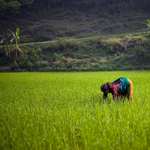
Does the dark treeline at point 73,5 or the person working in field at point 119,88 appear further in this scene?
the dark treeline at point 73,5

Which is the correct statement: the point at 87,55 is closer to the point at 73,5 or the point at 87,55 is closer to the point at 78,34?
the point at 78,34

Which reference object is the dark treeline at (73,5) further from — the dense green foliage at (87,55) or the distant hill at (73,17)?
the dense green foliage at (87,55)

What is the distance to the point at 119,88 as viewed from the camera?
9.82 ft

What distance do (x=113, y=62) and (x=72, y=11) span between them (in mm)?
21753

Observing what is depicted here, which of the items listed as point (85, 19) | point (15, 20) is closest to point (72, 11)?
point (85, 19)

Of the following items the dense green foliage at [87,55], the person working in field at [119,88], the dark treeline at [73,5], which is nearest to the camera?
the person working in field at [119,88]

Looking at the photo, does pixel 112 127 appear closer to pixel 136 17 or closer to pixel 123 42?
pixel 123 42

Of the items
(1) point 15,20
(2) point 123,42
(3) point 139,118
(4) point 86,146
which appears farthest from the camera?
(1) point 15,20

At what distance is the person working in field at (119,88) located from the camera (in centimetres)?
282

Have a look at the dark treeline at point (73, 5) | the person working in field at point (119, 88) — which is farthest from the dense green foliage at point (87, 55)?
the person working in field at point (119, 88)

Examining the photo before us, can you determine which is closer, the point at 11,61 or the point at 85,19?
the point at 11,61

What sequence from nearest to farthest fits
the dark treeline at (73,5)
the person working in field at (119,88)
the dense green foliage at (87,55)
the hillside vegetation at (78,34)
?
the person working in field at (119,88) → the dense green foliage at (87,55) → the hillside vegetation at (78,34) → the dark treeline at (73,5)

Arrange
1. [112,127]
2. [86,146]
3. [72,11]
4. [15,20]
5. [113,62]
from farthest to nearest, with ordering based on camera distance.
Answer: [72,11] < [15,20] < [113,62] < [112,127] < [86,146]

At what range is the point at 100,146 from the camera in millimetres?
1625
